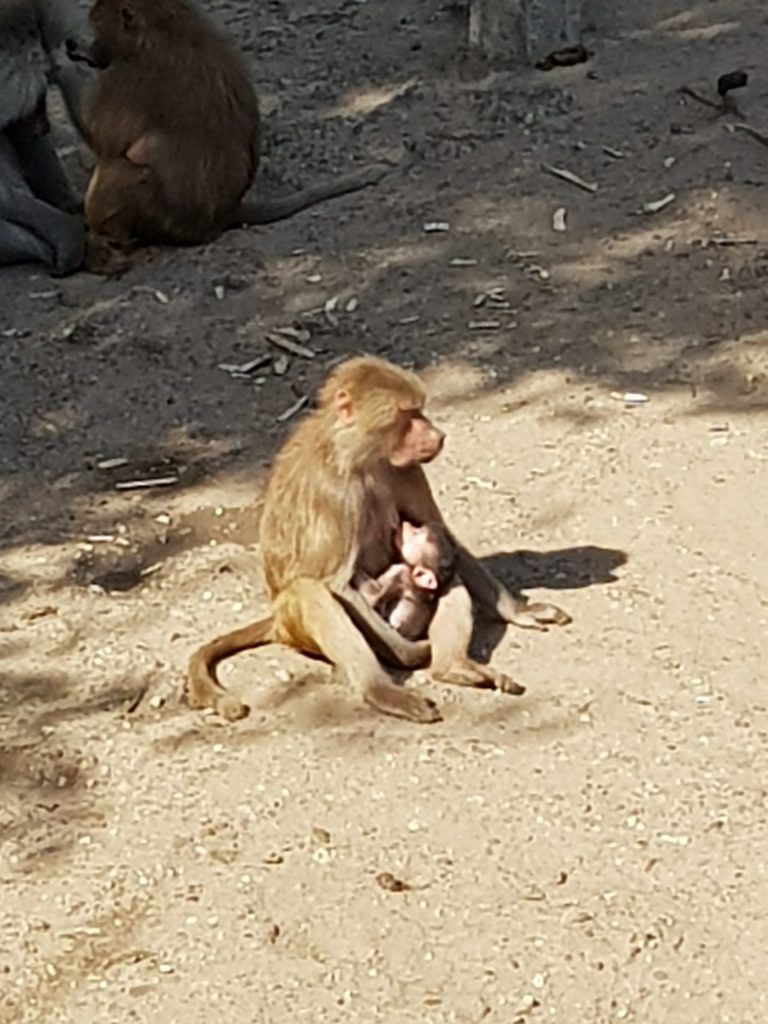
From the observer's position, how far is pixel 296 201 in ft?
30.7

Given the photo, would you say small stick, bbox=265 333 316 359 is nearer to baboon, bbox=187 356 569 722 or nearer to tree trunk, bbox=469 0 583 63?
baboon, bbox=187 356 569 722

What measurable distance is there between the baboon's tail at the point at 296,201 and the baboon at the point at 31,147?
0.71m

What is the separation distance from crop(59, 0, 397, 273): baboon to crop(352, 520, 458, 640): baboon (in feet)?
10.9

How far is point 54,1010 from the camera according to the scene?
480 cm

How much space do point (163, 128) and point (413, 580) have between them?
3.67m

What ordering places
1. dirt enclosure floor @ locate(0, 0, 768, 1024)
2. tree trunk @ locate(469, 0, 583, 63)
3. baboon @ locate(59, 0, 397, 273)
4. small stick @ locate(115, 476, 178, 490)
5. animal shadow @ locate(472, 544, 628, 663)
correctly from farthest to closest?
1. tree trunk @ locate(469, 0, 583, 63)
2. baboon @ locate(59, 0, 397, 273)
3. small stick @ locate(115, 476, 178, 490)
4. animal shadow @ locate(472, 544, 628, 663)
5. dirt enclosure floor @ locate(0, 0, 768, 1024)

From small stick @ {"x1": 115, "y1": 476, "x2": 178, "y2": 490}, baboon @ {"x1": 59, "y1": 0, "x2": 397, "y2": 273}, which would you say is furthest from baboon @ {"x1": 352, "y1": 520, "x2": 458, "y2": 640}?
baboon @ {"x1": 59, "y1": 0, "x2": 397, "y2": 273}

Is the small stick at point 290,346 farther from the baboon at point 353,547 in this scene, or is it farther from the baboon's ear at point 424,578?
the baboon's ear at point 424,578

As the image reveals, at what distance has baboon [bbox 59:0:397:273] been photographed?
9.09 metres

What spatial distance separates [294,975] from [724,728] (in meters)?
1.44

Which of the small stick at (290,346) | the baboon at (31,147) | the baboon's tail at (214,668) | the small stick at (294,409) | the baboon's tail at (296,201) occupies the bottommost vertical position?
the small stick at (294,409)

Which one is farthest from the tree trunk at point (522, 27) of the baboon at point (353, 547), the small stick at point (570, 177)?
the baboon at point (353, 547)

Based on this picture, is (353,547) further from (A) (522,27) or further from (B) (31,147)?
(A) (522,27)

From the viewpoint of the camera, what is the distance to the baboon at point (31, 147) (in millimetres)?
9125
